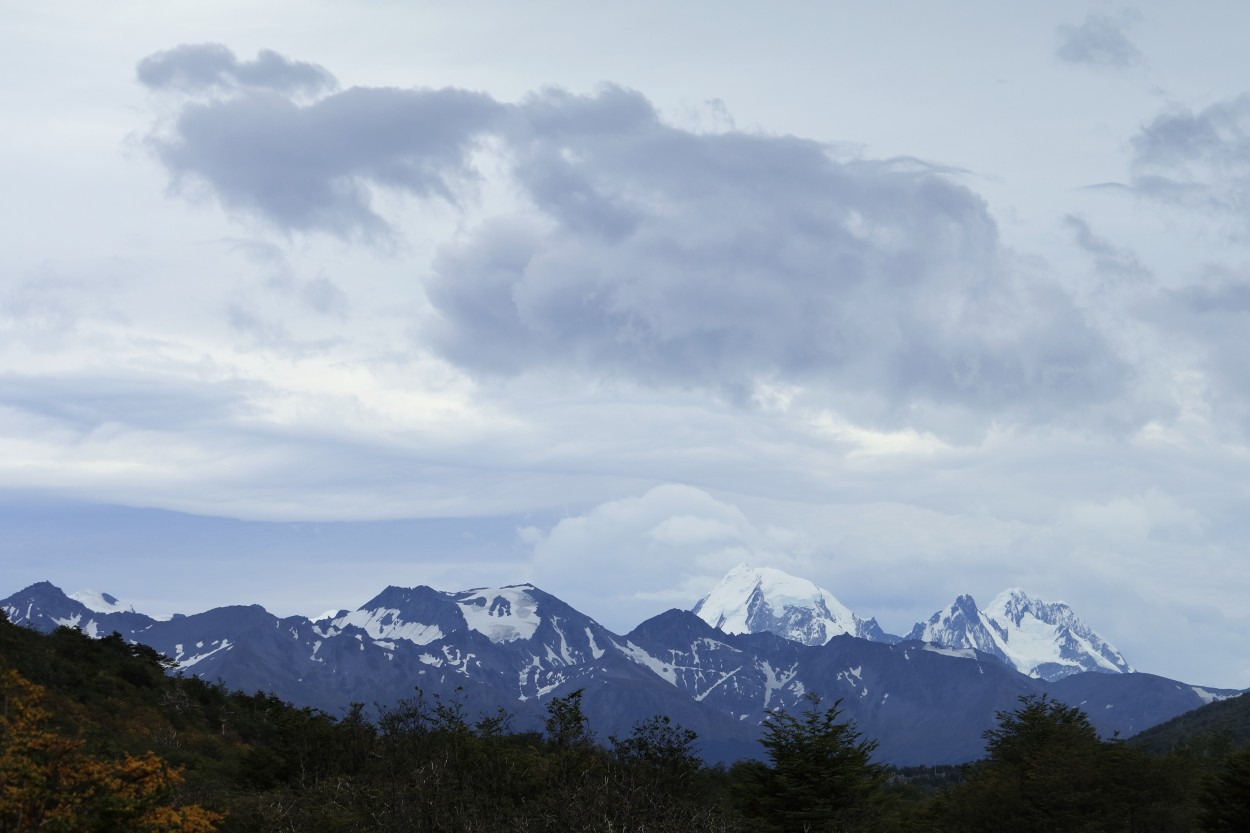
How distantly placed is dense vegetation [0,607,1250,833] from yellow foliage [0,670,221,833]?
0.08 metres

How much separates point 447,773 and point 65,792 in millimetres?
35107

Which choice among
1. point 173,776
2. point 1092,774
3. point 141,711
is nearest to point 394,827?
point 173,776

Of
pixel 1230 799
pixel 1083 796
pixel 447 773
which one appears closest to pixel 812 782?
pixel 447 773

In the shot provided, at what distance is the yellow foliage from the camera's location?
32.6 meters

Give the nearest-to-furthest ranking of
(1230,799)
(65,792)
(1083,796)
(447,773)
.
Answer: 1. (65,792)
2. (447,773)
3. (1230,799)
4. (1083,796)

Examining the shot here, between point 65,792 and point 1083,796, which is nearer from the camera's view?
point 65,792

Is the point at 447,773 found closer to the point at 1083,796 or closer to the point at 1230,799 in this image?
the point at 1083,796

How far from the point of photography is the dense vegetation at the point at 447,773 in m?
36.2

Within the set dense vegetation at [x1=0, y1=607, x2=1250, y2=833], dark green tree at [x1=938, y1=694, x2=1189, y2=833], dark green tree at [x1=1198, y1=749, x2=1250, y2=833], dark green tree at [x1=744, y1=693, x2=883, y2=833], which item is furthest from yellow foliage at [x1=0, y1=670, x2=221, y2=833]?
dark green tree at [x1=938, y1=694, x2=1189, y2=833]

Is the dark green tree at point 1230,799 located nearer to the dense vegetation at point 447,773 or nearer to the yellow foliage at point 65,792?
the dense vegetation at point 447,773

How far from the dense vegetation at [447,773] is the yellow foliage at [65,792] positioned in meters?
0.08

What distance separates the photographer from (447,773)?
67.8m

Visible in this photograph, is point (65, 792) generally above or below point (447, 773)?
above

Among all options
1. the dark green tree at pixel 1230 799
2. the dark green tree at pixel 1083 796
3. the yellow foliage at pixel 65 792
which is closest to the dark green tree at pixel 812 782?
the dark green tree at pixel 1230 799
